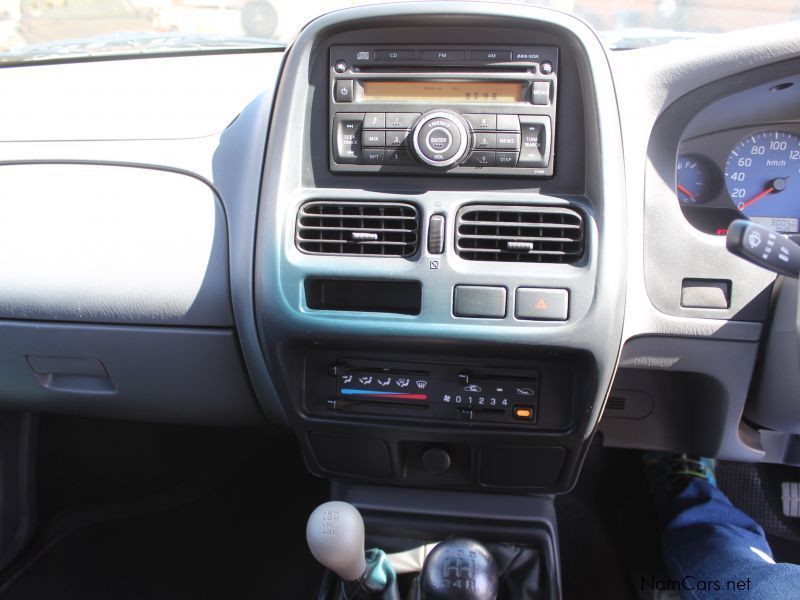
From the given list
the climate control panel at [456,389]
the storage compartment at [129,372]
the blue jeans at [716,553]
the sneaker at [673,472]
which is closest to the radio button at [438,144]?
the climate control panel at [456,389]

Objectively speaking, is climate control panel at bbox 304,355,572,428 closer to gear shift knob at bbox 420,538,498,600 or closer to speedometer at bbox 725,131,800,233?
gear shift knob at bbox 420,538,498,600

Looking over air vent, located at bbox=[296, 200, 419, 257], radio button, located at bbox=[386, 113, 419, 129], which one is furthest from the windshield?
air vent, located at bbox=[296, 200, 419, 257]

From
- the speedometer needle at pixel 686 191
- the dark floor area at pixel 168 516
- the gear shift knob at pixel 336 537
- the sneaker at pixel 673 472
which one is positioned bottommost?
the dark floor area at pixel 168 516

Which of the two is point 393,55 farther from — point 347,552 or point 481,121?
point 347,552

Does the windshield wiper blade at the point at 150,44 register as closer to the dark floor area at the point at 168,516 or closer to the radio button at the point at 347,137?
the radio button at the point at 347,137

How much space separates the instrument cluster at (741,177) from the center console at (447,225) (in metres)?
0.40

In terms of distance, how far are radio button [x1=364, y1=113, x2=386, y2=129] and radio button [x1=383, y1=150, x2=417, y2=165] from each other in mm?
53

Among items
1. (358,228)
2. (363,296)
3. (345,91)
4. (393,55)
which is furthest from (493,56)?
(363,296)

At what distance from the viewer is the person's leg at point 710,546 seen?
1.30 meters

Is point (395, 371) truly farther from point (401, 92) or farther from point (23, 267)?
point (23, 267)

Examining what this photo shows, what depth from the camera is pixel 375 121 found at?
1197 mm

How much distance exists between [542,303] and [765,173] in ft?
2.39

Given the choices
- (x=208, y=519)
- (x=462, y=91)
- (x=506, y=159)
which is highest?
(x=462, y=91)

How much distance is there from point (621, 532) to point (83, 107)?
1958 millimetres
